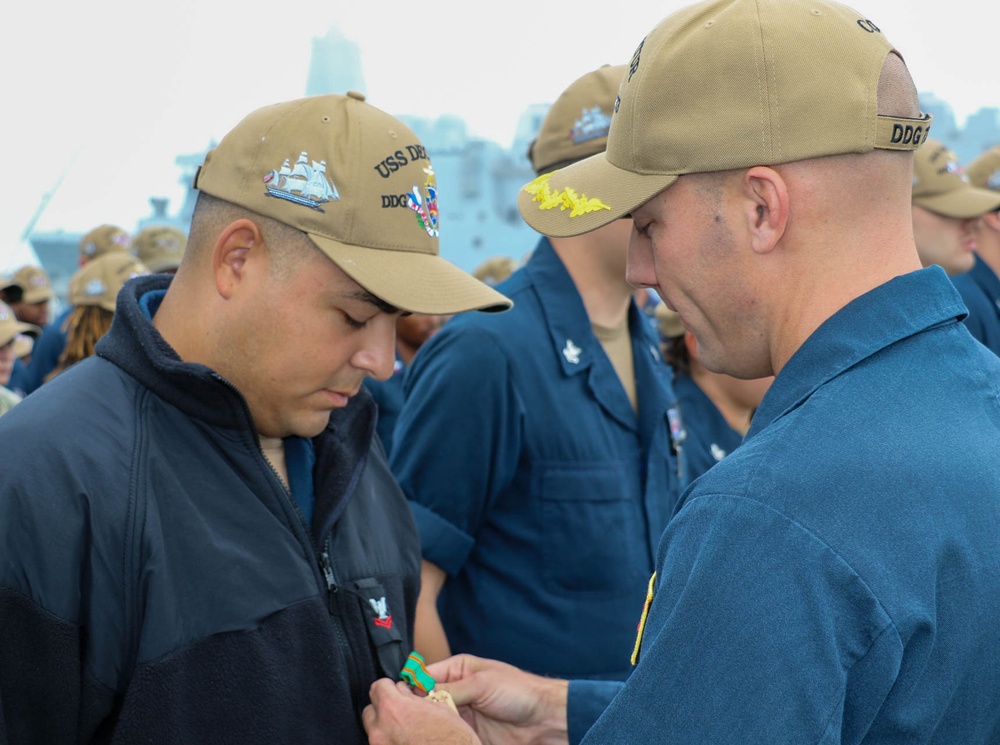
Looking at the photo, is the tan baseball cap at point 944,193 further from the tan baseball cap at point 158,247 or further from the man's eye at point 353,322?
the tan baseball cap at point 158,247

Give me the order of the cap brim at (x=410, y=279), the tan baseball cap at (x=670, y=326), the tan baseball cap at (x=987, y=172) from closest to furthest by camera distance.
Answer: the cap brim at (x=410, y=279) → the tan baseball cap at (x=670, y=326) → the tan baseball cap at (x=987, y=172)

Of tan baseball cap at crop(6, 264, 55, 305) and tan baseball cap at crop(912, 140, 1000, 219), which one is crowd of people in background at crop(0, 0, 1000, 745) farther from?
tan baseball cap at crop(6, 264, 55, 305)

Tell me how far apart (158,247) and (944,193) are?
5497mm

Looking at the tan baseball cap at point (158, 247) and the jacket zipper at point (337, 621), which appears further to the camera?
the tan baseball cap at point (158, 247)

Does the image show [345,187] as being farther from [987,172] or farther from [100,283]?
[987,172]

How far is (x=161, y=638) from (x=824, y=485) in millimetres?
1104

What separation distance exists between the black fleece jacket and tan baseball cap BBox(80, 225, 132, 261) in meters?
5.95

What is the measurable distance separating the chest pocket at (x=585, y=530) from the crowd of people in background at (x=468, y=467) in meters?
0.17

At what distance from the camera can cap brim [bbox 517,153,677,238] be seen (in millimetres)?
1687

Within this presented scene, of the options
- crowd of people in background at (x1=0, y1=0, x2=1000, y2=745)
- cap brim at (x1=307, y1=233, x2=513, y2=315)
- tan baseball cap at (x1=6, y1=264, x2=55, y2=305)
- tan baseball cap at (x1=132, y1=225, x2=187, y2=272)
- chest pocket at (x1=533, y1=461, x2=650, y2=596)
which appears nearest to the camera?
crowd of people in background at (x1=0, y1=0, x2=1000, y2=745)

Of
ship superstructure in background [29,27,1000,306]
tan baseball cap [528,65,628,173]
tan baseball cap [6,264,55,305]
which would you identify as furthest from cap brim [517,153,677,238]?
ship superstructure in background [29,27,1000,306]

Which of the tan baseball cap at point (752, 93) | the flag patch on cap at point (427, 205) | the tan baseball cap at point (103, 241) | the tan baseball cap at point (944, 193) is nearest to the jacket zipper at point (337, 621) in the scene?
the flag patch on cap at point (427, 205)

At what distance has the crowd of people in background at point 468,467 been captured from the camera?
51.1 inches

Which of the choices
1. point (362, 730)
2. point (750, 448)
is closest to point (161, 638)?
point (362, 730)
